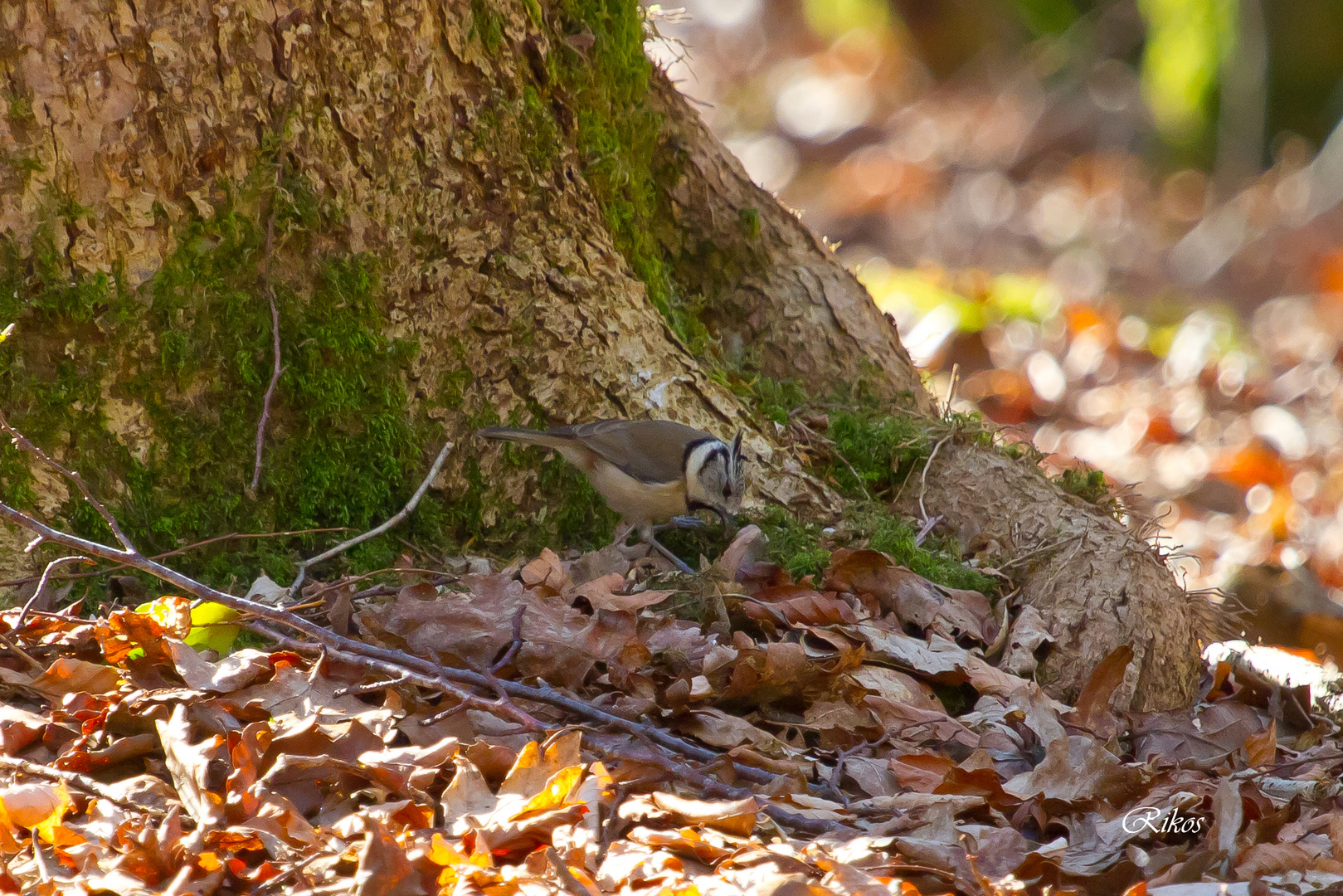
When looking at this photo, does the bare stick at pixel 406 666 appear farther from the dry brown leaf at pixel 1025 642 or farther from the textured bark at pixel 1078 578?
the textured bark at pixel 1078 578

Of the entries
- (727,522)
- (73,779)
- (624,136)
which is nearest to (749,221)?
(624,136)

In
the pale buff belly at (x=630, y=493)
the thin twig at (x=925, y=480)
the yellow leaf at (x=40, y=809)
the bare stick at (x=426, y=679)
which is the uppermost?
the thin twig at (x=925, y=480)

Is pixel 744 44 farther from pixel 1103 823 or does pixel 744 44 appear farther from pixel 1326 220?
pixel 1103 823

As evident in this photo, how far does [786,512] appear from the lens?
4.79 meters

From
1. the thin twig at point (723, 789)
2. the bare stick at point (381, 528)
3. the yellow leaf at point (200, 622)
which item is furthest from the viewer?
the bare stick at point (381, 528)

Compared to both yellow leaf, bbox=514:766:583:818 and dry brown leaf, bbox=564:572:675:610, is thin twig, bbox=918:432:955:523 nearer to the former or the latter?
dry brown leaf, bbox=564:572:675:610

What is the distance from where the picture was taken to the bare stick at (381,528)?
3.91 metres

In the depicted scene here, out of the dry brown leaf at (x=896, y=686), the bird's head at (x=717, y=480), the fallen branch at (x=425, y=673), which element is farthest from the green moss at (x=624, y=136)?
the fallen branch at (x=425, y=673)

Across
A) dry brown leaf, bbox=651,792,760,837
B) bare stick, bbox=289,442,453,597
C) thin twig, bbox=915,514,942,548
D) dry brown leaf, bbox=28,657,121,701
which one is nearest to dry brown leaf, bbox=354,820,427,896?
dry brown leaf, bbox=651,792,760,837

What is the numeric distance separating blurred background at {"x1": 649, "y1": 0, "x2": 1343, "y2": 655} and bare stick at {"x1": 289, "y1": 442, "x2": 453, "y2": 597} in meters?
2.57

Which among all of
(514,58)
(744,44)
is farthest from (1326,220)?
(514,58)

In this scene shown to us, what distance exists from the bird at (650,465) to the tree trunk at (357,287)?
10 cm

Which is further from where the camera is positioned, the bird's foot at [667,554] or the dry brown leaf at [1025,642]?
the bird's foot at [667,554]

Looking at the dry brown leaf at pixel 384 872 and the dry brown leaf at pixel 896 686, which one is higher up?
the dry brown leaf at pixel 896 686
